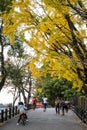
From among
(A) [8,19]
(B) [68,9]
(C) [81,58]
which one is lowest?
(C) [81,58]

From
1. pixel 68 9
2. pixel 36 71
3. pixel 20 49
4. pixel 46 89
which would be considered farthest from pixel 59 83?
pixel 68 9

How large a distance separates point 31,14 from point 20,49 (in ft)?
56.9

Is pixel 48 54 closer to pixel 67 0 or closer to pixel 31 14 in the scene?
pixel 31 14

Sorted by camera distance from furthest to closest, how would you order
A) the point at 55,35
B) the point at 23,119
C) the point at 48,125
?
1. the point at 23,119
2. the point at 48,125
3. the point at 55,35

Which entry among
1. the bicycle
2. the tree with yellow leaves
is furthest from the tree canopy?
the bicycle

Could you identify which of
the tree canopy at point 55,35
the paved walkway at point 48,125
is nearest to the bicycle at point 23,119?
the paved walkway at point 48,125

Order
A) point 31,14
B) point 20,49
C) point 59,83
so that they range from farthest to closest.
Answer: point 59,83
point 20,49
point 31,14

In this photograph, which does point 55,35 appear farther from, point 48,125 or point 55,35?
point 48,125

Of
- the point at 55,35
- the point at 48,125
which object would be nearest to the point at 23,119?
the point at 48,125

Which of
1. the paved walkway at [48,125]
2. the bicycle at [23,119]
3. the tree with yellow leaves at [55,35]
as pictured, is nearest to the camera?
the tree with yellow leaves at [55,35]

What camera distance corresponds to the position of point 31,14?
823 inches

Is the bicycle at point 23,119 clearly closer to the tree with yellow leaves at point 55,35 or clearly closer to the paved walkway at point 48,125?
the paved walkway at point 48,125

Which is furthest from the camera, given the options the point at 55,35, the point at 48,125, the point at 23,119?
the point at 23,119

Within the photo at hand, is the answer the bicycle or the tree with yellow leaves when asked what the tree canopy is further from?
the bicycle
